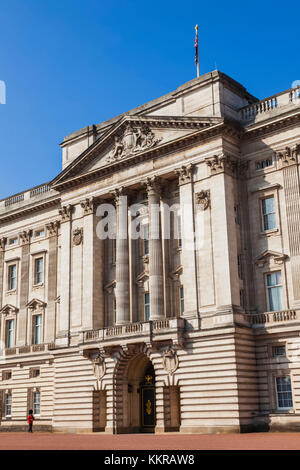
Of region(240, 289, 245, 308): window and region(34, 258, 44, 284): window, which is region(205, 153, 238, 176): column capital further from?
region(34, 258, 44, 284): window

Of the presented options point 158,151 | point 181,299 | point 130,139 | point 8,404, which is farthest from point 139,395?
point 130,139

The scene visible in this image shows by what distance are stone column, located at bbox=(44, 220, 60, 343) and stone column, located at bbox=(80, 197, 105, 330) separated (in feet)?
22.9

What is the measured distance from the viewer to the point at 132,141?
47906 millimetres

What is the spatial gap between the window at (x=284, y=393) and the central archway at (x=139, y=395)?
10.2 meters

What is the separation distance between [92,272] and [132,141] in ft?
35.6

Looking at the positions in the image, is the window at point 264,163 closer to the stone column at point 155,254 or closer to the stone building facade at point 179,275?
the stone building facade at point 179,275

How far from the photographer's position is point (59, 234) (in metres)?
56.0

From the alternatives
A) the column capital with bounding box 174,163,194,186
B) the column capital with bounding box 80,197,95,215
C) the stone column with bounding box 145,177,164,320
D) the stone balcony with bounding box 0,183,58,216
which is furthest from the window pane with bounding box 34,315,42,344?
the column capital with bounding box 174,163,194,186

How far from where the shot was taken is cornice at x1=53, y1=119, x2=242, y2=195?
42.5 m

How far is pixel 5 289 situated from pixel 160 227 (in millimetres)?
21788

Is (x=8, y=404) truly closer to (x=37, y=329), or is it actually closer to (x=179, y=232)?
(x=37, y=329)

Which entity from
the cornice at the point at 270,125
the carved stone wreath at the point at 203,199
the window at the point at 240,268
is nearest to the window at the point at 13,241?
the carved stone wreath at the point at 203,199
